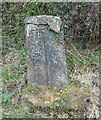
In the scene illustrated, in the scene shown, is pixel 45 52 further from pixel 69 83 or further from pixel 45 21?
pixel 69 83

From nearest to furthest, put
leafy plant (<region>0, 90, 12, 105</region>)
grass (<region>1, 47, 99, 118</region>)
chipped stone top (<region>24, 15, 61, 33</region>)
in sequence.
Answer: grass (<region>1, 47, 99, 118</region>) → leafy plant (<region>0, 90, 12, 105</region>) → chipped stone top (<region>24, 15, 61, 33</region>)

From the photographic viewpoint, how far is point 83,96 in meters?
2.77

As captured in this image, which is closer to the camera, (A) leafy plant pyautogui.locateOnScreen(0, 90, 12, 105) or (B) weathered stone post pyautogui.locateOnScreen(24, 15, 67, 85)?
(A) leafy plant pyautogui.locateOnScreen(0, 90, 12, 105)

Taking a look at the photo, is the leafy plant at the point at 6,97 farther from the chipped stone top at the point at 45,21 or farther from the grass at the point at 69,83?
the chipped stone top at the point at 45,21

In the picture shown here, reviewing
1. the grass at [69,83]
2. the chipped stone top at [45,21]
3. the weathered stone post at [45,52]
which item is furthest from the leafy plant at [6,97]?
the chipped stone top at [45,21]

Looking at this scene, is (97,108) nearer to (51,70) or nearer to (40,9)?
(51,70)

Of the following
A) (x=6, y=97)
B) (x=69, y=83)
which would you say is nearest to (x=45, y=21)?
(x=69, y=83)

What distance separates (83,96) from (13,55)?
2.63 meters

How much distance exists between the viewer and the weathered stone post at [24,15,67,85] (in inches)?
119

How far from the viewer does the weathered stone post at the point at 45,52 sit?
3.04 meters

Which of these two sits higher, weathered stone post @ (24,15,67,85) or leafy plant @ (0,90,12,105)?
weathered stone post @ (24,15,67,85)

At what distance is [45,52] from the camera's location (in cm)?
311

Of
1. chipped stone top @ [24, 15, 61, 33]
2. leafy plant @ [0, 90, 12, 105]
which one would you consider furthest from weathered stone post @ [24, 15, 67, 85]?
leafy plant @ [0, 90, 12, 105]

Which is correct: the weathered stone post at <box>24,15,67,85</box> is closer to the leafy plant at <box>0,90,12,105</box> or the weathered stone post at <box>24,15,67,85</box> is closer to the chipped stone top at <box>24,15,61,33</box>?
the chipped stone top at <box>24,15,61,33</box>
